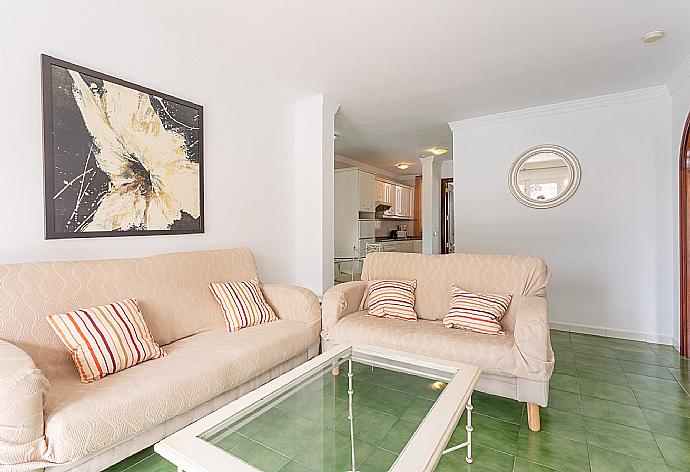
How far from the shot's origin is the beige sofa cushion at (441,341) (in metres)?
1.98

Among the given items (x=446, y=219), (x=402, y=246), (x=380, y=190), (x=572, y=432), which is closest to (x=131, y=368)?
(x=572, y=432)

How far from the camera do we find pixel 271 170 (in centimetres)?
353

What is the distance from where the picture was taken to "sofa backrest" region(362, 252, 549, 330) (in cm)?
251

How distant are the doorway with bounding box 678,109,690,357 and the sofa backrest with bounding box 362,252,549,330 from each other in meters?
1.60

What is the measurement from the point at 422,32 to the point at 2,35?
236cm

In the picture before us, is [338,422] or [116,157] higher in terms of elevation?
[116,157]

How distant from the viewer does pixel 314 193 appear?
147 inches

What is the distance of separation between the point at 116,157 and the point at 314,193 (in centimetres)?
183

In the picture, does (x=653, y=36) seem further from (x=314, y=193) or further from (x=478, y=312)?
(x=314, y=193)

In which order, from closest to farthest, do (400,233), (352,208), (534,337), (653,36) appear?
(534,337)
(653,36)
(352,208)
(400,233)

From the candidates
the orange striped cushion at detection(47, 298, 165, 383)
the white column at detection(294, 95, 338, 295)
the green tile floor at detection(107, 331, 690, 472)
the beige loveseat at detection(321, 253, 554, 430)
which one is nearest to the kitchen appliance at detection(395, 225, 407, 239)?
the white column at detection(294, 95, 338, 295)

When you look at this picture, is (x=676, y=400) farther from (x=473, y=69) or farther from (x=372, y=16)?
(x=372, y=16)

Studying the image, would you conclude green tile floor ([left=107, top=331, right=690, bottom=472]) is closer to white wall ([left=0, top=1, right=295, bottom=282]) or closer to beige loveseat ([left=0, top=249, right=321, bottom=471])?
beige loveseat ([left=0, top=249, right=321, bottom=471])

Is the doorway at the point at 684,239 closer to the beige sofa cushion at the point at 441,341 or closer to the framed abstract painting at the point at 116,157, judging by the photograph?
the beige sofa cushion at the point at 441,341
